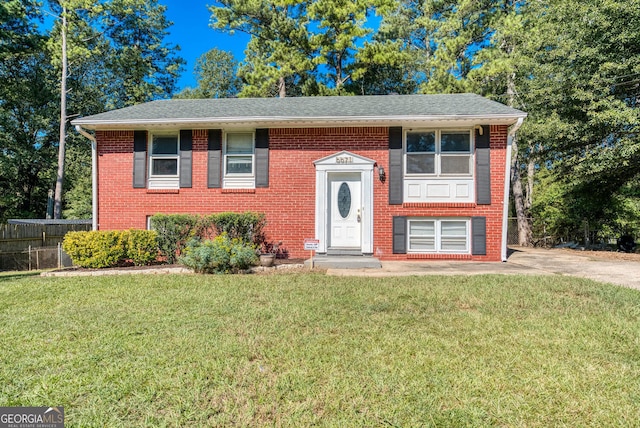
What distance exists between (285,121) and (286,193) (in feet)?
6.57

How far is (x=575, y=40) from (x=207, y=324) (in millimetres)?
14949

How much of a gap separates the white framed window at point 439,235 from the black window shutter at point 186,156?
654 centimetres

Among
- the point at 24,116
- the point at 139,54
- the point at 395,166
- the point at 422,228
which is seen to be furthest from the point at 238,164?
the point at 24,116

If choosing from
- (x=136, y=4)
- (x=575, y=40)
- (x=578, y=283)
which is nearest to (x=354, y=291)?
(x=578, y=283)

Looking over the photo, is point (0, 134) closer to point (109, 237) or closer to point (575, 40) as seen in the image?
point (109, 237)

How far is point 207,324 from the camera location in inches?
154

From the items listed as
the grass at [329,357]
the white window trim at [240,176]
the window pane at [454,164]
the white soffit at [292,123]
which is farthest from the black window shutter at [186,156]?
the window pane at [454,164]

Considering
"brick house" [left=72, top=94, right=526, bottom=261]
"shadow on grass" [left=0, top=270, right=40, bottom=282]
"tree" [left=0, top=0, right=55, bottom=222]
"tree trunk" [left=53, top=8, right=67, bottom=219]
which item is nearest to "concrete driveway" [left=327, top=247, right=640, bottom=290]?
"brick house" [left=72, top=94, right=526, bottom=261]

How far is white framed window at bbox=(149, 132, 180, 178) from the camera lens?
955cm

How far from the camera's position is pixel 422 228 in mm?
9156

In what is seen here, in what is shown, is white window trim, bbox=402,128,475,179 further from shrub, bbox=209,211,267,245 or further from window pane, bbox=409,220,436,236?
shrub, bbox=209,211,267,245

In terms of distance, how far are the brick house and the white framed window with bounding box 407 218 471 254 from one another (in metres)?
0.03

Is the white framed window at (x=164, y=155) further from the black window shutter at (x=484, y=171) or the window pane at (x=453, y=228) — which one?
the black window shutter at (x=484, y=171)

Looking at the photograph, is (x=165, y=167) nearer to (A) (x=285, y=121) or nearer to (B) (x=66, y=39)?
(A) (x=285, y=121)
